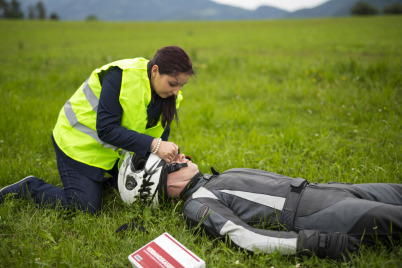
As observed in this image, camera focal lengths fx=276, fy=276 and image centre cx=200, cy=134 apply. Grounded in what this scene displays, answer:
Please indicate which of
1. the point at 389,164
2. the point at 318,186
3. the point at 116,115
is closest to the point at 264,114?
the point at 389,164

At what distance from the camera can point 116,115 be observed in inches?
117

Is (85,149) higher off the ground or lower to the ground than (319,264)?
higher

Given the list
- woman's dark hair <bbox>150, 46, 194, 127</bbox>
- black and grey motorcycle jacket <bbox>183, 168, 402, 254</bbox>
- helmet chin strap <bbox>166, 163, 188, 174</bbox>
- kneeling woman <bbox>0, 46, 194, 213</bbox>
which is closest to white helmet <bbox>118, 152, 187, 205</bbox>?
helmet chin strap <bbox>166, 163, 188, 174</bbox>

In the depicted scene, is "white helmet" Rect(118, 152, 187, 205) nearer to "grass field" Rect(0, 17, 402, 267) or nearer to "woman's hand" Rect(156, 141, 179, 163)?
"woman's hand" Rect(156, 141, 179, 163)

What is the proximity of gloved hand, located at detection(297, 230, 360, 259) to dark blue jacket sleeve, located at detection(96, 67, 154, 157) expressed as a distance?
5.71 feet

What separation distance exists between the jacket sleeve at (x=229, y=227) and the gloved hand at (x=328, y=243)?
0.08m

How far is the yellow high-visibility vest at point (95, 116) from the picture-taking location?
297 cm

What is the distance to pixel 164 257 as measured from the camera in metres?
2.25

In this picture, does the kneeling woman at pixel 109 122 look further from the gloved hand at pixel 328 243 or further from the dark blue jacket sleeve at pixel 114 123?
the gloved hand at pixel 328 243

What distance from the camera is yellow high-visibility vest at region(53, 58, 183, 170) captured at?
2.97 m

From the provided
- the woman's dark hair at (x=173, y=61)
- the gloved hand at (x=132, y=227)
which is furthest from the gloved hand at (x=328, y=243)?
the woman's dark hair at (x=173, y=61)

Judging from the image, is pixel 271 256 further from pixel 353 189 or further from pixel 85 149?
pixel 85 149

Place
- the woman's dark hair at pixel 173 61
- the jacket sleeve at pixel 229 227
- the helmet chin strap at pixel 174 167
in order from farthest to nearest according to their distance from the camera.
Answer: the helmet chin strap at pixel 174 167, the woman's dark hair at pixel 173 61, the jacket sleeve at pixel 229 227

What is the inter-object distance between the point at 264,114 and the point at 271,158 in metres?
1.76
